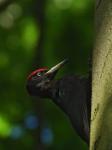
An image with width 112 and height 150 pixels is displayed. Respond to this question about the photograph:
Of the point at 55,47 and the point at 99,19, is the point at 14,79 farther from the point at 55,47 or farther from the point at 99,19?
the point at 99,19

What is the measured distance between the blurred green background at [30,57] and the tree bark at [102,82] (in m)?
4.33

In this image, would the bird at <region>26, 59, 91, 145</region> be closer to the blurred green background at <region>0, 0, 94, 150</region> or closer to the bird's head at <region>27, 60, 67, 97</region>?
the bird's head at <region>27, 60, 67, 97</region>

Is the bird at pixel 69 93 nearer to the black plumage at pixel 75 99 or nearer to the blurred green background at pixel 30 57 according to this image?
the black plumage at pixel 75 99

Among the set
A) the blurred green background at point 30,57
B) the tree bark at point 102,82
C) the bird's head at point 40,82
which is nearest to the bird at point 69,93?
the bird's head at point 40,82

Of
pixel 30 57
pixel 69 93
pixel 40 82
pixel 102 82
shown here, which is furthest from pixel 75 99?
pixel 30 57

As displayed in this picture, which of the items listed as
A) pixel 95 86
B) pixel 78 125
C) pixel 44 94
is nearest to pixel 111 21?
pixel 95 86

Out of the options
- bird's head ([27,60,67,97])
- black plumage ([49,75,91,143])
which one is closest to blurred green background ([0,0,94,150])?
bird's head ([27,60,67,97])

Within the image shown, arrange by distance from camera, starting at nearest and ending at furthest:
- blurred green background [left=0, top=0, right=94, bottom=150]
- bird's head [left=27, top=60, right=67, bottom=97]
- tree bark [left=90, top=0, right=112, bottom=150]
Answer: tree bark [left=90, top=0, right=112, bottom=150] → bird's head [left=27, top=60, right=67, bottom=97] → blurred green background [left=0, top=0, right=94, bottom=150]

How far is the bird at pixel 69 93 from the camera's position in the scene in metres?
5.33

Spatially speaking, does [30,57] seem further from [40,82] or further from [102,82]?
[102,82]

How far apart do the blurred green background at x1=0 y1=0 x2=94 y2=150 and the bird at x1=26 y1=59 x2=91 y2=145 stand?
5.82 feet

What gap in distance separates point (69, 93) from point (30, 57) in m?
2.88

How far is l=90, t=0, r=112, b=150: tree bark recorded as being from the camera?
390 cm

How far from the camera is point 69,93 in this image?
5.88m
